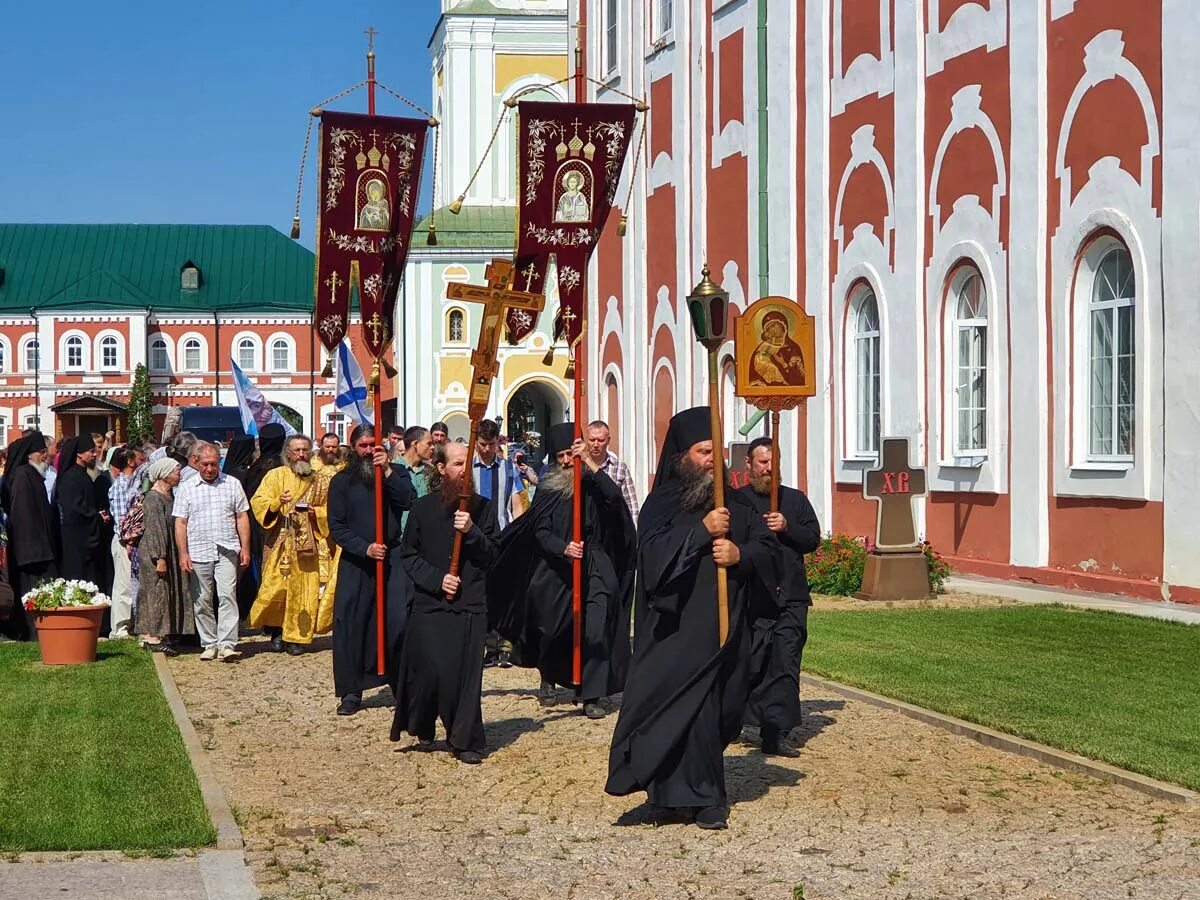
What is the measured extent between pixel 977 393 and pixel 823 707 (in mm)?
10287

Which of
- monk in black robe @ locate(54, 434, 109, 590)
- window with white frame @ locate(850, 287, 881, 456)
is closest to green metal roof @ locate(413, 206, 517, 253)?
window with white frame @ locate(850, 287, 881, 456)

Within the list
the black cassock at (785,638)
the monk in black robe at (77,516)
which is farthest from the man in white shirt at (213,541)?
the black cassock at (785,638)

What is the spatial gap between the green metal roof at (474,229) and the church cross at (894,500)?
35.9 metres

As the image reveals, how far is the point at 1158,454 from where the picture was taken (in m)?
17.8

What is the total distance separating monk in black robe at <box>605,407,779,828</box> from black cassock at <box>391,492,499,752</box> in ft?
6.25

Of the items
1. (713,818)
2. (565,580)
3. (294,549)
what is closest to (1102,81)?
(294,549)

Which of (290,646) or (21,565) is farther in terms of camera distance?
(21,565)

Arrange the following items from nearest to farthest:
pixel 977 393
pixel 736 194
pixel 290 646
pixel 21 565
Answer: pixel 290 646
pixel 21 565
pixel 977 393
pixel 736 194

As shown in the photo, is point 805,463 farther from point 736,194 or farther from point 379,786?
point 379,786

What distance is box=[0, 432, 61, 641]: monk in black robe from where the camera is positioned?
17.1 meters

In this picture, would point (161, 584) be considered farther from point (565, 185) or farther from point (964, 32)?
point (964, 32)

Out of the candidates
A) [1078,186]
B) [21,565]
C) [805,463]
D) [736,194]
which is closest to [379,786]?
[21,565]

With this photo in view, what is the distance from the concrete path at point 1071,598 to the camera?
652 inches

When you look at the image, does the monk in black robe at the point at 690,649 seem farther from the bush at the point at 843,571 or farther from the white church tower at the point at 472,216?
the white church tower at the point at 472,216
